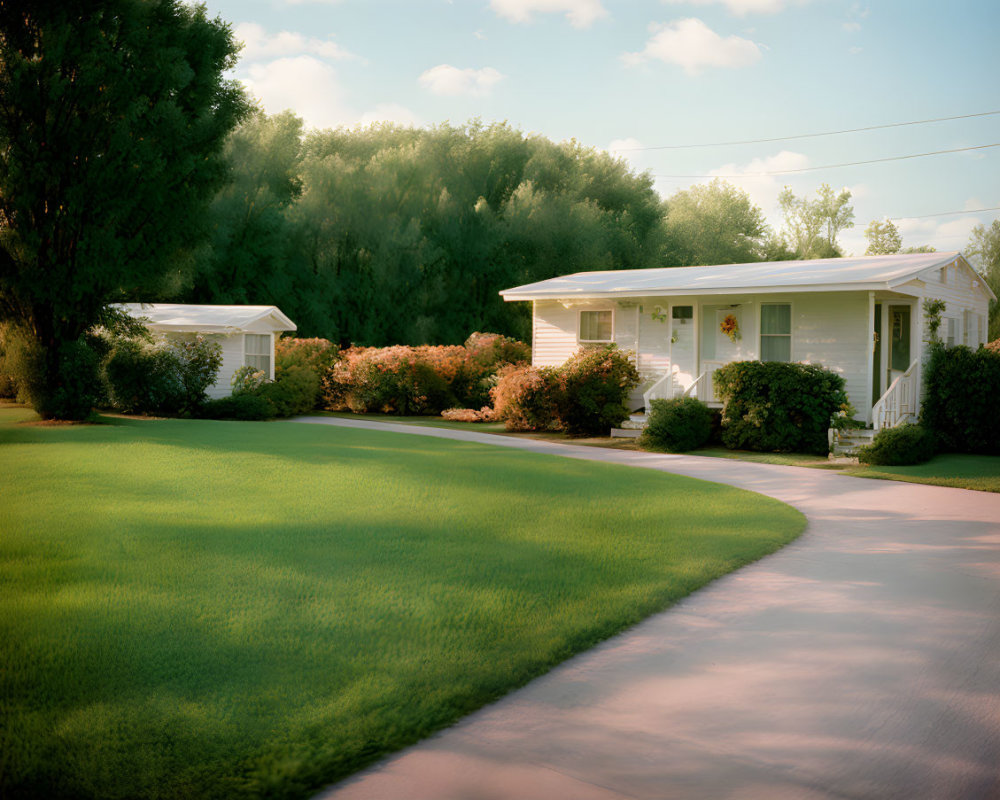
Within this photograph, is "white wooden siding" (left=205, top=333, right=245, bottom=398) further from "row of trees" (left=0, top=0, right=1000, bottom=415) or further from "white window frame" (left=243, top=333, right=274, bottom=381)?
"row of trees" (left=0, top=0, right=1000, bottom=415)

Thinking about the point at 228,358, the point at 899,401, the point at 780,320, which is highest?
the point at 780,320

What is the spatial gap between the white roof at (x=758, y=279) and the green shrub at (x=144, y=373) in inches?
359

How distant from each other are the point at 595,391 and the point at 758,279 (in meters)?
4.29

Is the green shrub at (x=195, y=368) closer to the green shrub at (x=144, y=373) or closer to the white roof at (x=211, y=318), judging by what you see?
the green shrub at (x=144, y=373)

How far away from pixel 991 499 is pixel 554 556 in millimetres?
7132

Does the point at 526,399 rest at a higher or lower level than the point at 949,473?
higher

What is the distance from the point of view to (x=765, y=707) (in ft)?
13.7

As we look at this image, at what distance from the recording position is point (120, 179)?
17234mm

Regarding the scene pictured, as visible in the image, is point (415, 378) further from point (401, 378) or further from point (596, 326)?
point (596, 326)

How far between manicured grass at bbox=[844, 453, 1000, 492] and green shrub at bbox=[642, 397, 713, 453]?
3.38 m

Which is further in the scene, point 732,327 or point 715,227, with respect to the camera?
point 715,227

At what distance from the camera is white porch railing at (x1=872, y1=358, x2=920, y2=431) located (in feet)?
51.9

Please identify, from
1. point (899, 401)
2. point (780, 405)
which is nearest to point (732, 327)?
point (780, 405)

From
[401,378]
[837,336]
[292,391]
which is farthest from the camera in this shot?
[401,378]
